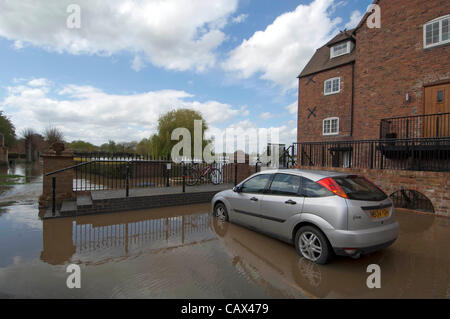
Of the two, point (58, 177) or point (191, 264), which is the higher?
point (58, 177)

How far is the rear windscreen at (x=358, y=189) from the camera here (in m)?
3.53

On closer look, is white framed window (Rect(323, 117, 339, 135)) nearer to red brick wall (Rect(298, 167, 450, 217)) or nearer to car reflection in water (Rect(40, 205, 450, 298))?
red brick wall (Rect(298, 167, 450, 217))

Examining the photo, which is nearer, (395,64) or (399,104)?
(399,104)

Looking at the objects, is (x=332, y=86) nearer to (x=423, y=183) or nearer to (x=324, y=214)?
(x=423, y=183)

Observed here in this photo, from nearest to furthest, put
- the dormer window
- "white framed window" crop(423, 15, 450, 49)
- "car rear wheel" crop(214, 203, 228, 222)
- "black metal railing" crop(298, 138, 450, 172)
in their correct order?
"car rear wheel" crop(214, 203, 228, 222) < "black metal railing" crop(298, 138, 450, 172) < "white framed window" crop(423, 15, 450, 49) < the dormer window

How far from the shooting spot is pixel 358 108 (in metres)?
12.9

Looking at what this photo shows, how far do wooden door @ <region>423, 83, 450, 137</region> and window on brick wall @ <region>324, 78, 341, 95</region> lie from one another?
5.23m

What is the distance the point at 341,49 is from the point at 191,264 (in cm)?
1745

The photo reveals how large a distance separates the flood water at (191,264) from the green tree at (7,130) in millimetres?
46577

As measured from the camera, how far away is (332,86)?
15461mm

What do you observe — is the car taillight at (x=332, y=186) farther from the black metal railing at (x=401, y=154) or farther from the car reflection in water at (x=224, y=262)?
the black metal railing at (x=401, y=154)

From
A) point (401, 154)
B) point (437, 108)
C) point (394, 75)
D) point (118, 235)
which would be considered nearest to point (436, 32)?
point (394, 75)

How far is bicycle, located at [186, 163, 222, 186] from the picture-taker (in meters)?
10.9

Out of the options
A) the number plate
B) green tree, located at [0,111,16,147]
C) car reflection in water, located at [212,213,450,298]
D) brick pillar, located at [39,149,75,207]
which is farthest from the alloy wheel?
green tree, located at [0,111,16,147]
